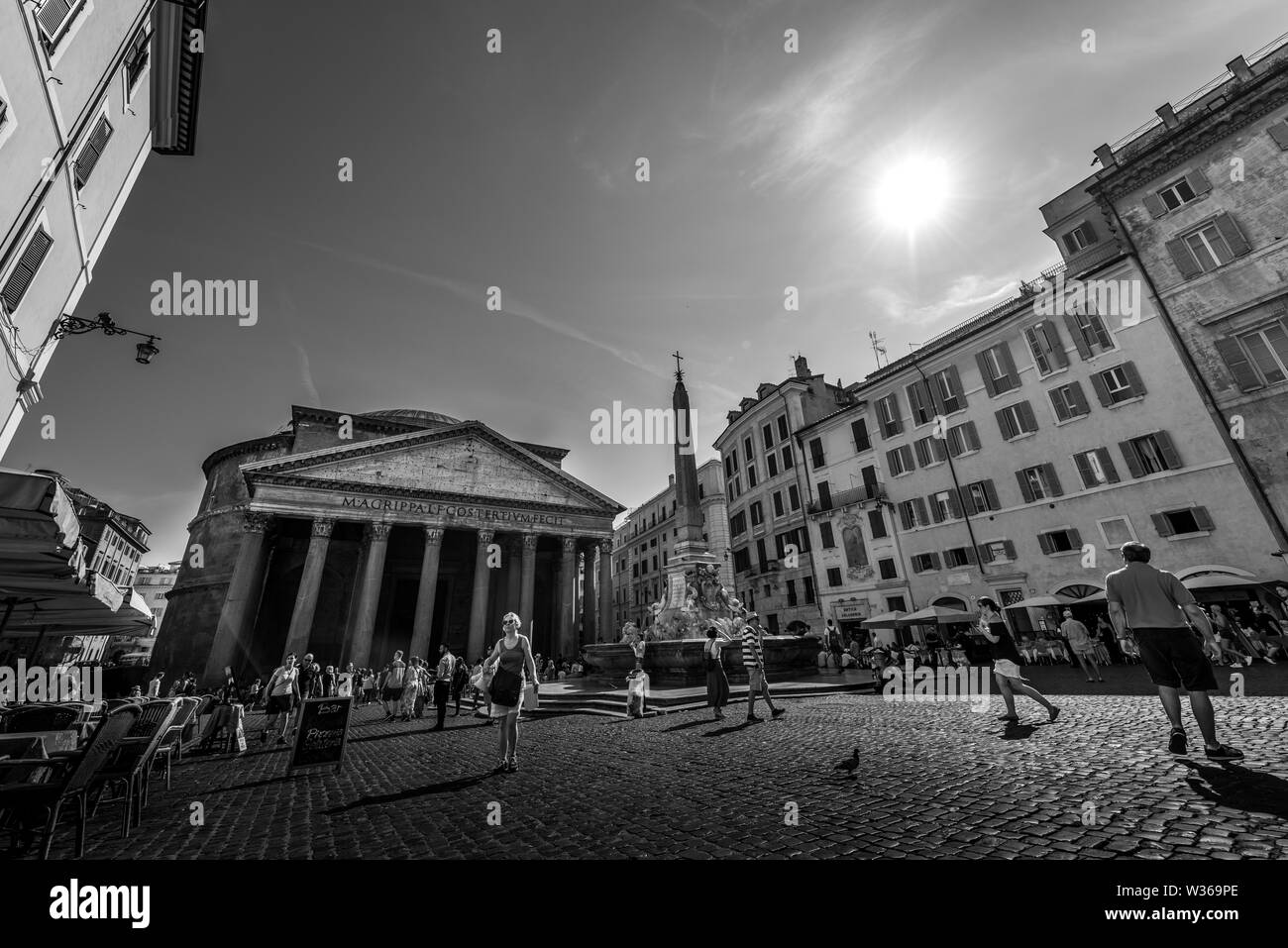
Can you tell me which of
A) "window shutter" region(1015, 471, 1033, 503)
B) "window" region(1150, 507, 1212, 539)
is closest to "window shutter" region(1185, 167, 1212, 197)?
"window shutter" region(1015, 471, 1033, 503)

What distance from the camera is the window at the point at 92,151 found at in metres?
11.4

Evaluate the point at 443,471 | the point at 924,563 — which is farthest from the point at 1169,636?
the point at 443,471

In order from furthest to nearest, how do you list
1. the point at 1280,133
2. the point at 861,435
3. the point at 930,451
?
the point at 861,435 → the point at 930,451 → the point at 1280,133

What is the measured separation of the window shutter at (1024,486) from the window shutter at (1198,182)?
440 inches

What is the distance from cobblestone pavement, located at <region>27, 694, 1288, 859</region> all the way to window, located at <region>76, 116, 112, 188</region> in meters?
13.5

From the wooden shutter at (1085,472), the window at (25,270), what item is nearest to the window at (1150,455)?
the wooden shutter at (1085,472)

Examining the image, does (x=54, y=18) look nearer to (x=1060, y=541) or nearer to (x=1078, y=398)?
(x=1078, y=398)

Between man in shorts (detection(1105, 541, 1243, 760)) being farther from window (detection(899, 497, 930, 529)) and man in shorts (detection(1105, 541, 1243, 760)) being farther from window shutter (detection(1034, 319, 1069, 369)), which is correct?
window (detection(899, 497, 930, 529))

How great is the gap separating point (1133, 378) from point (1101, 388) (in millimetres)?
960

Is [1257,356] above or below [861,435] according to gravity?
below

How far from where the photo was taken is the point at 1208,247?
57.3 feet
